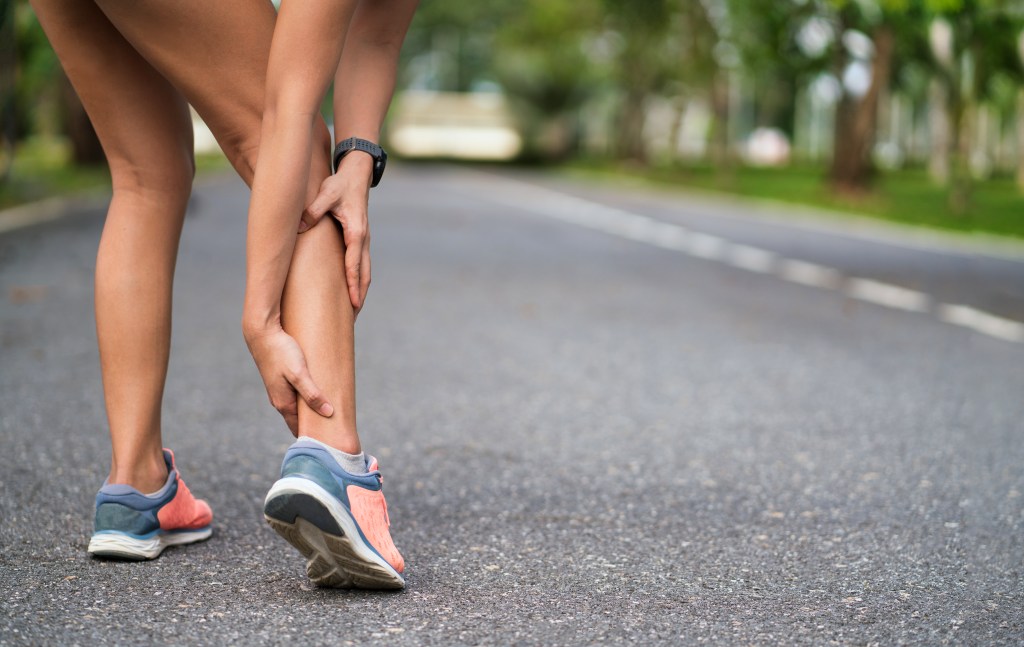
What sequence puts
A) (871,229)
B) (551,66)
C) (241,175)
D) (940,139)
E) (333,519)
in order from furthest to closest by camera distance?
(551,66), (940,139), (871,229), (241,175), (333,519)

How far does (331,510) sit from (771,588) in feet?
2.77

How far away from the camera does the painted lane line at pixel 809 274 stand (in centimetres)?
901

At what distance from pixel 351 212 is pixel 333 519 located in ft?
1.79

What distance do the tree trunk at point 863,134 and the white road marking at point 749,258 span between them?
4.54 metres

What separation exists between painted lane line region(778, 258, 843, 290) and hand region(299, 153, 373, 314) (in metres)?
6.68

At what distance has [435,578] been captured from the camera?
2.50 meters

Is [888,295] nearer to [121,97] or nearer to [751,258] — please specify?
[751,258]

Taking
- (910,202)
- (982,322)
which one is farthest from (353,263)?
(910,202)

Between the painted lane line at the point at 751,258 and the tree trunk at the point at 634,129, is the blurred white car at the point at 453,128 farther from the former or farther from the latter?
the painted lane line at the point at 751,258

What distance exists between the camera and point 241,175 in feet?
8.25

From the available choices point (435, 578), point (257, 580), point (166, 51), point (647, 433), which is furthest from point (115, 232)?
point (647, 433)

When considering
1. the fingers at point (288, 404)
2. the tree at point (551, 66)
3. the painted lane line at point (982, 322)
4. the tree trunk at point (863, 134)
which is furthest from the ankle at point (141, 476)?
the tree at point (551, 66)

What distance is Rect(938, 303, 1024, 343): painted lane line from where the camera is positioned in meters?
6.67

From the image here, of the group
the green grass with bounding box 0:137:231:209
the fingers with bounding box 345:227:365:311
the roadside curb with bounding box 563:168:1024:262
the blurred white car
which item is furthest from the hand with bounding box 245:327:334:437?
the blurred white car
